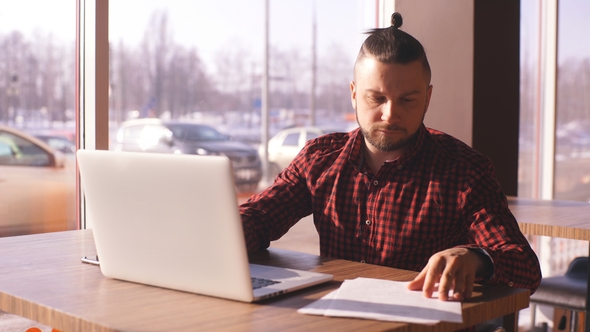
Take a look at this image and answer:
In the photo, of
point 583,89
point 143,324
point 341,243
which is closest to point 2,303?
point 143,324

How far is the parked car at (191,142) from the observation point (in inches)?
228

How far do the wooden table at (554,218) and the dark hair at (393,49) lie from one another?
87 cm

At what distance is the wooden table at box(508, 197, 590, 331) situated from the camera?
7.18 ft

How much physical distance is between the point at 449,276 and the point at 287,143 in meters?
9.20

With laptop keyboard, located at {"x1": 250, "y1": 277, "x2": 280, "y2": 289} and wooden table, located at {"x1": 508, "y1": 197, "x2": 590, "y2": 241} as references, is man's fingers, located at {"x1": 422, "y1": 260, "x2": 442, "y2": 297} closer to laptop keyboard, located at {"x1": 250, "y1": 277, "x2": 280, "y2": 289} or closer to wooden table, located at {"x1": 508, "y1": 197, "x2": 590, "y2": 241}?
laptop keyboard, located at {"x1": 250, "y1": 277, "x2": 280, "y2": 289}

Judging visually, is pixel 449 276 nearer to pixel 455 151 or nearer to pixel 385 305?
A: pixel 385 305

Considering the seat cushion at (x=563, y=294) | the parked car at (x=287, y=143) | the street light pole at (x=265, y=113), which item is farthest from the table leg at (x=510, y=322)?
the parked car at (x=287, y=143)

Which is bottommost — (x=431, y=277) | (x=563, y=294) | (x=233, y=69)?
(x=563, y=294)

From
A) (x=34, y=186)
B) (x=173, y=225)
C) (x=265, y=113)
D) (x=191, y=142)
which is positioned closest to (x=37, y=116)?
(x=34, y=186)

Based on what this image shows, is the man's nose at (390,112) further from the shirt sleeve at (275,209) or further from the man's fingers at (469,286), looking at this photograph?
the man's fingers at (469,286)

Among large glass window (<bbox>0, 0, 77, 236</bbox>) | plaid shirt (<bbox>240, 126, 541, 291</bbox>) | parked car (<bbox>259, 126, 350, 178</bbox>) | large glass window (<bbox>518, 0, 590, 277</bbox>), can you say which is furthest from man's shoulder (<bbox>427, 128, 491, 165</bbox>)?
parked car (<bbox>259, 126, 350, 178</bbox>)

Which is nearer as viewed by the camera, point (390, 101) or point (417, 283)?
point (417, 283)

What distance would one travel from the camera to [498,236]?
145 centimetres

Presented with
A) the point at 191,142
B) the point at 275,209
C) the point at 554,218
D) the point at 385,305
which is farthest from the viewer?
the point at 191,142
